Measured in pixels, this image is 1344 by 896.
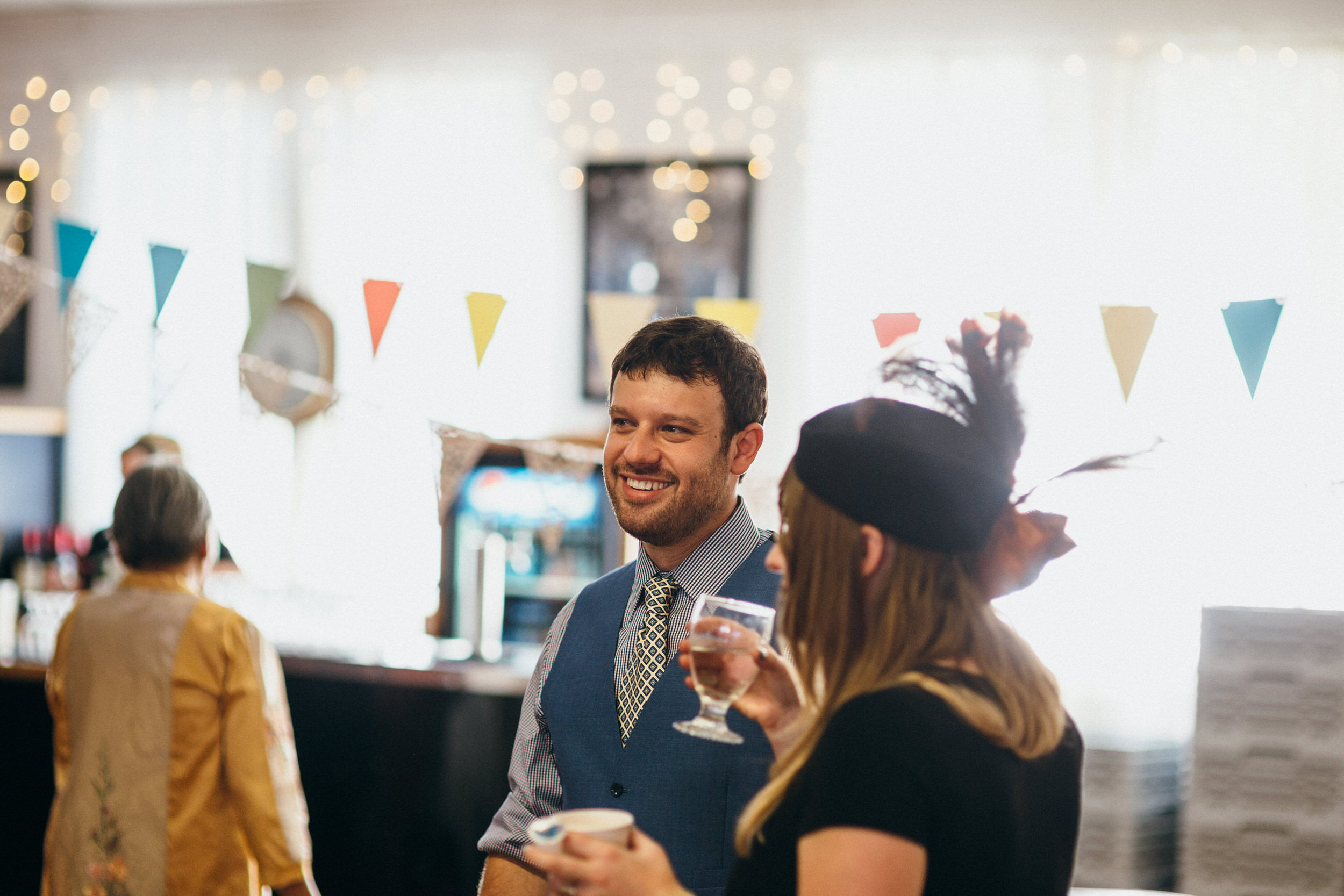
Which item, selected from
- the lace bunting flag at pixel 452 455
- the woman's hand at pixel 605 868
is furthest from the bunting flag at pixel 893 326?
the woman's hand at pixel 605 868

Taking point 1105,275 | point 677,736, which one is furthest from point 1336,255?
point 677,736

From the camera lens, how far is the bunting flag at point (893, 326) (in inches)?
102

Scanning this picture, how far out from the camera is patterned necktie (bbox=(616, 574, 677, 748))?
56.6 inches

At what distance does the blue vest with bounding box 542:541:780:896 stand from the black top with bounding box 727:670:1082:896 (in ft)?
1.30

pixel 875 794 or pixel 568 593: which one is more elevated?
pixel 875 794

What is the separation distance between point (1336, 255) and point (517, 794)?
12.8 feet

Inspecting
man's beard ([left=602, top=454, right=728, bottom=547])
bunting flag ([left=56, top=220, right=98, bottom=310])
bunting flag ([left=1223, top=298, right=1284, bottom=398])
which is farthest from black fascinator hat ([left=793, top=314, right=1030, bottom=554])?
bunting flag ([left=56, top=220, right=98, bottom=310])

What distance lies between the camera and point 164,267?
280cm

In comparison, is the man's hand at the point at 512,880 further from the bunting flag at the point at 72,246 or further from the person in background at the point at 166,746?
the bunting flag at the point at 72,246

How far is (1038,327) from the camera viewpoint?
13.5 feet

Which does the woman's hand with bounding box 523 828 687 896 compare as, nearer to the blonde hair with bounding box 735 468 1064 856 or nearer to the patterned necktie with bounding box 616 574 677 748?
the blonde hair with bounding box 735 468 1064 856

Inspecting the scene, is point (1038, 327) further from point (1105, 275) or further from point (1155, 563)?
point (1155, 563)

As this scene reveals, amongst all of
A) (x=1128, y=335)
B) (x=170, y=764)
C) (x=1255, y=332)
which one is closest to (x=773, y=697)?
(x=170, y=764)

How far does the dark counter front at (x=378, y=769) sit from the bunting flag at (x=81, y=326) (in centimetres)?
113
